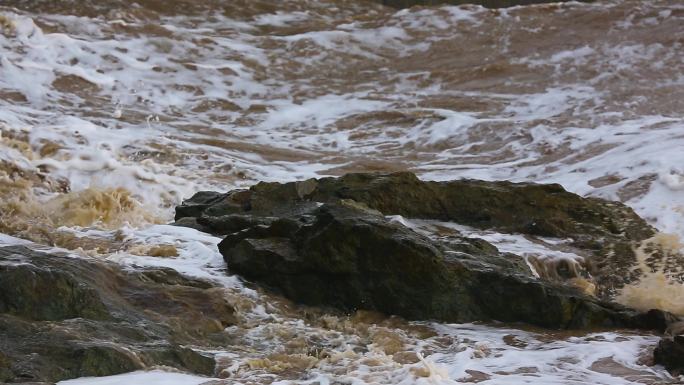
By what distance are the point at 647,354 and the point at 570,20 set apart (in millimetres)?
12150

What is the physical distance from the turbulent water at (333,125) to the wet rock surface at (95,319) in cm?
16

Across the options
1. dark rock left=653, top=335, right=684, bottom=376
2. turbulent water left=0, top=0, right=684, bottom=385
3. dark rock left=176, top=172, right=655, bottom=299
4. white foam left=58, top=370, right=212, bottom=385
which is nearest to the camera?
white foam left=58, top=370, right=212, bottom=385

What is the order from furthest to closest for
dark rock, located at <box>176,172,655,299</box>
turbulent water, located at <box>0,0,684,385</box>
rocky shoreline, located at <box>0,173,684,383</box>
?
dark rock, located at <box>176,172,655,299</box>, turbulent water, located at <box>0,0,684,385</box>, rocky shoreline, located at <box>0,173,684,383</box>

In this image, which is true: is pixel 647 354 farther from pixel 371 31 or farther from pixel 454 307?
pixel 371 31

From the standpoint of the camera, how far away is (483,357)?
16.5 feet

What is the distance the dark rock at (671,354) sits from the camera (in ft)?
15.3

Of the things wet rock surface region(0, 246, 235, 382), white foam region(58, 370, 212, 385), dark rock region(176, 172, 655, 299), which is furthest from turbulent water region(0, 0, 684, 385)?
dark rock region(176, 172, 655, 299)

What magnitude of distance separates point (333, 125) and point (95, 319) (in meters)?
7.69

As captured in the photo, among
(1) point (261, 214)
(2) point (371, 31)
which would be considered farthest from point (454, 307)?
→ (2) point (371, 31)

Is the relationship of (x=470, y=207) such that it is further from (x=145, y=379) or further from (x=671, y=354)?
(x=145, y=379)

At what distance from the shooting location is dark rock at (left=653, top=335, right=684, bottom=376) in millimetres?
4672

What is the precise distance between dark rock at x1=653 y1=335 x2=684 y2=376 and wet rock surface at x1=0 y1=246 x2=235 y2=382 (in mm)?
2091

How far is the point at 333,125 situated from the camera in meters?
12.2

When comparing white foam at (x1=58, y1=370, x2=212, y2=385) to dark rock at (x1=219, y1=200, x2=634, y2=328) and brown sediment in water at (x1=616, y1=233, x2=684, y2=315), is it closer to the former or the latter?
dark rock at (x1=219, y1=200, x2=634, y2=328)
